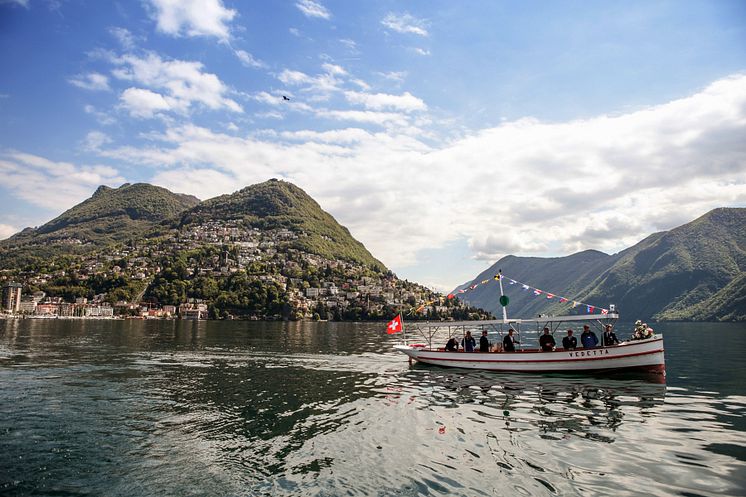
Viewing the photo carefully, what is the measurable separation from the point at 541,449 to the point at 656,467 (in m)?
3.31

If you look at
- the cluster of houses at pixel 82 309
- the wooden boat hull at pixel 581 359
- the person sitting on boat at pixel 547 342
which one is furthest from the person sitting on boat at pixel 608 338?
the cluster of houses at pixel 82 309

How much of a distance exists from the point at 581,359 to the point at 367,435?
69.9 ft

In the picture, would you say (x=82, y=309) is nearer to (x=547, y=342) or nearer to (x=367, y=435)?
(x=547, y=342)

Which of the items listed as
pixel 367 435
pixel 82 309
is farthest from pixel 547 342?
pixel 82 309

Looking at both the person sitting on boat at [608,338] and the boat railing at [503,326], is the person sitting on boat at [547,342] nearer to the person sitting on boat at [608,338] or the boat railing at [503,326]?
the boat railing at [503,326]

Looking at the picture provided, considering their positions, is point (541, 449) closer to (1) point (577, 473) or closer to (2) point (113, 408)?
(1) point (577, 473)

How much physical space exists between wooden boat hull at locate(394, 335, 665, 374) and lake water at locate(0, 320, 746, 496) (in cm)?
145

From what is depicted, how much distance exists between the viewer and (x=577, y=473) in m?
13.0

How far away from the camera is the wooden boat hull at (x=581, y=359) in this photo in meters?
A: 30.9

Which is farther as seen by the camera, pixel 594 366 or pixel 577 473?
pixel 594 366

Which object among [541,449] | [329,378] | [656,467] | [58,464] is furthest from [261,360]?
[656,467]

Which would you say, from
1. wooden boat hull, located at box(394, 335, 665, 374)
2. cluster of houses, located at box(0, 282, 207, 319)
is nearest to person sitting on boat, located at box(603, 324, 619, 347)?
wooden boat hull, located at box(394, 335, 665, 374)

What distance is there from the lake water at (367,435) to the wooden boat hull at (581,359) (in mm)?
1453

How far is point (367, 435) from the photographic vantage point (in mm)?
17203
